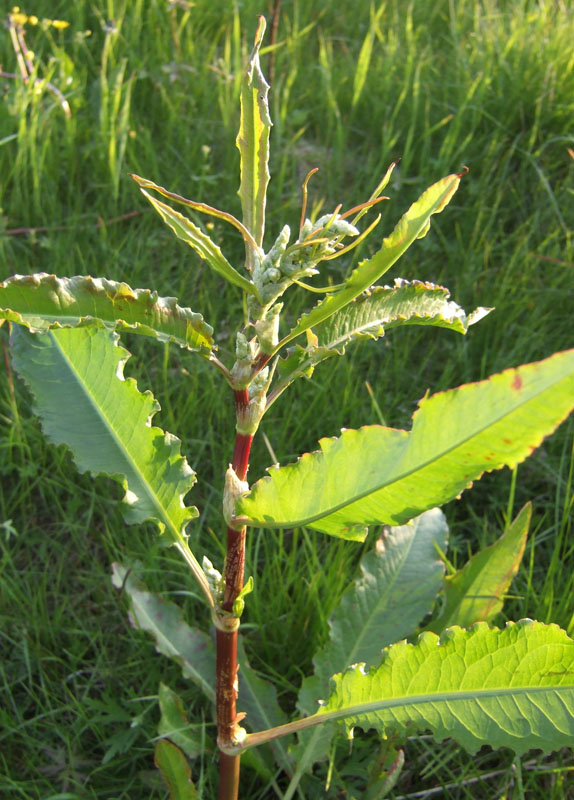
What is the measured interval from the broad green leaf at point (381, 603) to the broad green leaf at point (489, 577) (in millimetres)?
55

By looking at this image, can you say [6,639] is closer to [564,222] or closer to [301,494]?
[301,494]

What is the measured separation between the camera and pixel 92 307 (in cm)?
102

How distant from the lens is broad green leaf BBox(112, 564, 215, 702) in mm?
1615

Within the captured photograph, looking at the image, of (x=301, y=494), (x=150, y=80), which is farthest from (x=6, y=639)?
(x=150, y=80)

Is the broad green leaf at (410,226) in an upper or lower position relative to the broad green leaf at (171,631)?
upper

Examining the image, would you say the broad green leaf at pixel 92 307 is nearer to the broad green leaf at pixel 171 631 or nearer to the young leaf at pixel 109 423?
the young leaf at pixel 109 423

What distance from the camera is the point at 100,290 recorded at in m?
1.01

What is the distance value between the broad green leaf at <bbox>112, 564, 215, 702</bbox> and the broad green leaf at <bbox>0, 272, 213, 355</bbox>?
2.54 feet

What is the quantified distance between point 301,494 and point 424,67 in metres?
2.50

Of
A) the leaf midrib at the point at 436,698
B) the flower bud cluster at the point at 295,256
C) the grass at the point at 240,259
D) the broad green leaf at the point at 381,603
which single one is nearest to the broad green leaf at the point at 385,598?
the broad green leaf at the point at 381,603

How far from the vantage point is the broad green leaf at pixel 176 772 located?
1383mm

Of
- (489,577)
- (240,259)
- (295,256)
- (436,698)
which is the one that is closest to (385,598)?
(489,577)

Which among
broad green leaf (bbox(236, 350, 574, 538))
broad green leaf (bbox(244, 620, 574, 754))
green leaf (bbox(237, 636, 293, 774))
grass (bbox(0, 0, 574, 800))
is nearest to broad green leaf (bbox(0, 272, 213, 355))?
broad green leaf (bbox(236, 350, 574, 538))

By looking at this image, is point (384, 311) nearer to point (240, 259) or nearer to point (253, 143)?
point (253, 143)
